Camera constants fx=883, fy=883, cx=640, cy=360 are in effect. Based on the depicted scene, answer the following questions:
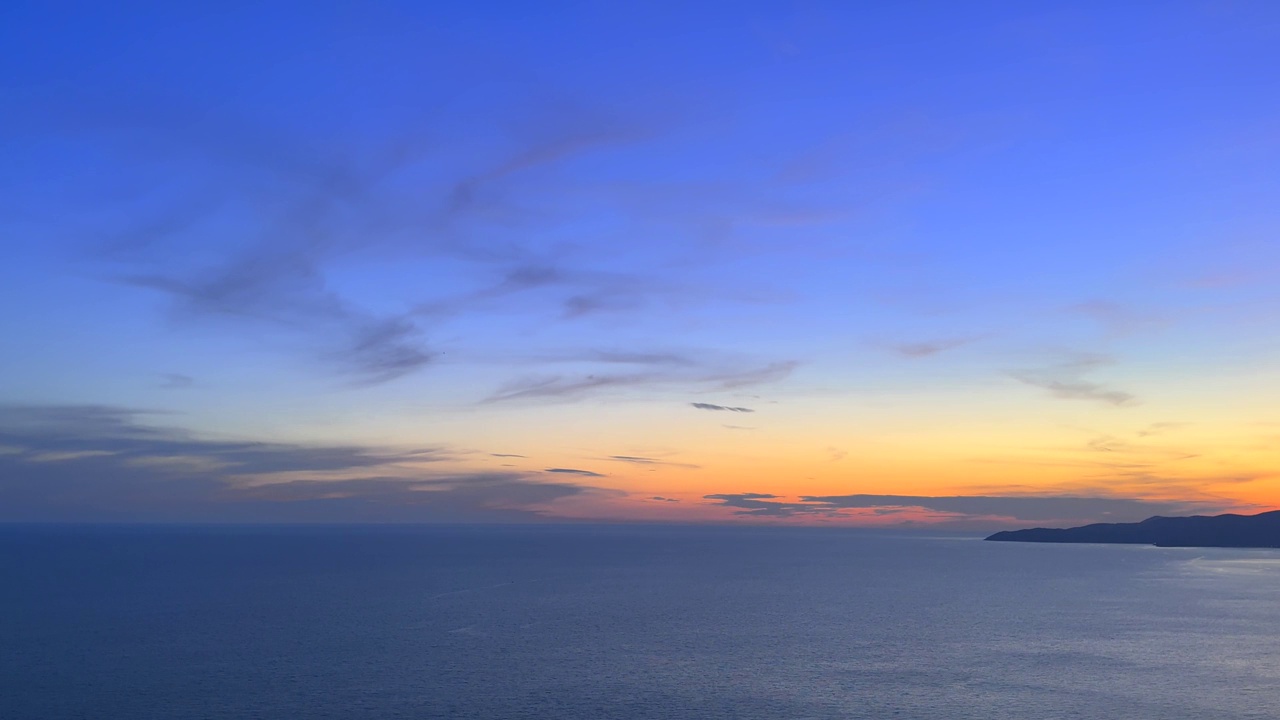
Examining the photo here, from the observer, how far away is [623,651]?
248 ft

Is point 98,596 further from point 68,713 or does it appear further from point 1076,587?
point 1076,587

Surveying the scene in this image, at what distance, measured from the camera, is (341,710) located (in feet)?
180

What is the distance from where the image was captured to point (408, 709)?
180 feet

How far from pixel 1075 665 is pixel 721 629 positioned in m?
32.4

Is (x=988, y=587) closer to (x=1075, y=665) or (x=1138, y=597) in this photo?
(x=1138, y=597)

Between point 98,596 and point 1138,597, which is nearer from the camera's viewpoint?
point 98,596

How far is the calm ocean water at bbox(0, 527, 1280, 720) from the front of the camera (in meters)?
57.1

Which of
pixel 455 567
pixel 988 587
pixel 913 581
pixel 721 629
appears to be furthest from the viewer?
pixel 455 567

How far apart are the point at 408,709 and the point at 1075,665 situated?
52.9 m

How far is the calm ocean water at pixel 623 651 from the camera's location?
57062 millimetres

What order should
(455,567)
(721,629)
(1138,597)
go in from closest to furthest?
(721,629) < (1138,597) < (455,567)

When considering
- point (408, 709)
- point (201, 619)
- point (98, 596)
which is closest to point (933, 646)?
point (408, 709)

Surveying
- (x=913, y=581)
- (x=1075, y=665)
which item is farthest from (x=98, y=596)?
(x=913, y=581)

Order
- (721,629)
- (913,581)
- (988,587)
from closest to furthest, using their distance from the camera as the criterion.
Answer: (721,629)
(988,587)
(913,581)
